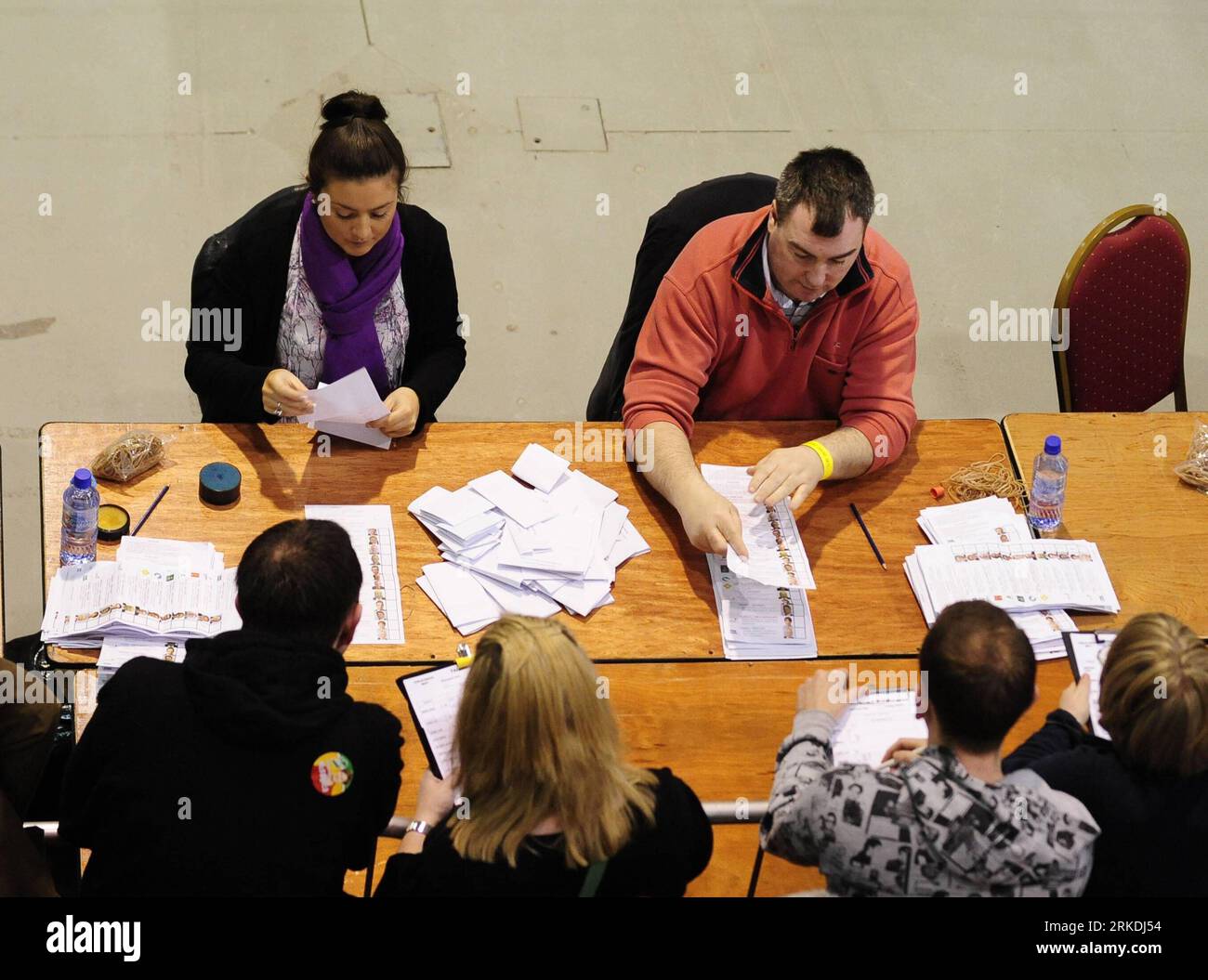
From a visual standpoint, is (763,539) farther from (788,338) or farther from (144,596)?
(144,596)

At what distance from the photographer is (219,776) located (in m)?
2.21

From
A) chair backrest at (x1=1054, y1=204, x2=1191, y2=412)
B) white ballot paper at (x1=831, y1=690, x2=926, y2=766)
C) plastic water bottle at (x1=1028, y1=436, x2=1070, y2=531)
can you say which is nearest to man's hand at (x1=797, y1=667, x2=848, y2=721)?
white ballot paper at (x1=831, y1=690, x2=926, y2=766)

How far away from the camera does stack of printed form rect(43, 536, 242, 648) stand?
2773 millimetres

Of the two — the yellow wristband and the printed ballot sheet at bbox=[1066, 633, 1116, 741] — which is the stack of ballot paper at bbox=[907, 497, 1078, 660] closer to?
the printed ballot sheet at bbox=[1066, 633, 1116, 741]

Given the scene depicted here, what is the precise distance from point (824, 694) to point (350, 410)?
1.22m

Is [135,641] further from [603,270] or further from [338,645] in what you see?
[603,270]

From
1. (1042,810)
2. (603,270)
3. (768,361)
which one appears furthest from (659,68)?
(1042,810)

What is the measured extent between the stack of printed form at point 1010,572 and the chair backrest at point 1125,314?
0.85 m

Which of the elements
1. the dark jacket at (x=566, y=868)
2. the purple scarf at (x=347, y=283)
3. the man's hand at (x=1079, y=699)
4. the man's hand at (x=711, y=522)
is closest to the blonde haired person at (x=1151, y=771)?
the man's hand at (x=1079, y=699)

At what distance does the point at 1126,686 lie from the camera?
2.47 meters

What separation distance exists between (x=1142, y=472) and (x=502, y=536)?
161 centimetres

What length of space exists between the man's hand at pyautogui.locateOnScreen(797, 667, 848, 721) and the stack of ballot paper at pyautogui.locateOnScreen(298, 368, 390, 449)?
1.13m

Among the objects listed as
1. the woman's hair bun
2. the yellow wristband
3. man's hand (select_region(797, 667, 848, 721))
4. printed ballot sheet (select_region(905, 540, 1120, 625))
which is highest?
the woman's hair bun

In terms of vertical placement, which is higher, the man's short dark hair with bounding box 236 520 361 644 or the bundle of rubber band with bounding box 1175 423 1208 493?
the bundle of rubber band with bounding box 1175 423 1208 493
